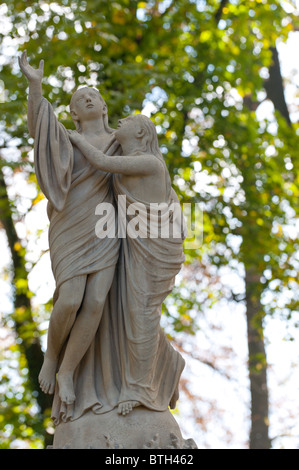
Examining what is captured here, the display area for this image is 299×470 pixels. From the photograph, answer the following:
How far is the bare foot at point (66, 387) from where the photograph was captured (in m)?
5.88

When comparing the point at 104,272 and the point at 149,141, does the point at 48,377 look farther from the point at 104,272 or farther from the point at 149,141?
the point at 149,141

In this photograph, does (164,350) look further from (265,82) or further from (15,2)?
(265,82)

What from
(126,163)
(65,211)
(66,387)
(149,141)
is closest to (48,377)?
(66,387)

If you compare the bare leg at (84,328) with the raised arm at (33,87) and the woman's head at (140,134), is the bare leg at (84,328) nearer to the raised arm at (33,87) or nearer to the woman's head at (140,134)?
the woman's head at (140,134)

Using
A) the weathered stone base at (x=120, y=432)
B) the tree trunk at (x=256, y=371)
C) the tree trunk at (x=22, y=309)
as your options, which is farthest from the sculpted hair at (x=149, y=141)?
the tree trunk at (x=256, y=371)

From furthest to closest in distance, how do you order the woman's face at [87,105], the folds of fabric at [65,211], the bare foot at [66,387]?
1. the woman's face at [87,105]
2. the folds of fabric at [65,211]
3. the bare foot at [66,387]

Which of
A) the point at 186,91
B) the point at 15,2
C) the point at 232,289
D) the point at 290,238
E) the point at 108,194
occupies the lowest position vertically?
the point at 232,289

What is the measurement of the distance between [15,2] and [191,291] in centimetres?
514

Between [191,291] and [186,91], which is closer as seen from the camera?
[186,91]

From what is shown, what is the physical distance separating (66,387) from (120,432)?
19.7 inches

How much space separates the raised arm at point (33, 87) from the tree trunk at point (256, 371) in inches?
297

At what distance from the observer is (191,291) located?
1390 centimetres

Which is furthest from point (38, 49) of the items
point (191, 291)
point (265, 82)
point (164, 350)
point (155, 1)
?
point (164, 350)

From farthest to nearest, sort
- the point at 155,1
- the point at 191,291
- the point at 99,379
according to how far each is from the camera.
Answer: the point at 191,291
the point at 155,1
the point at 99,379
